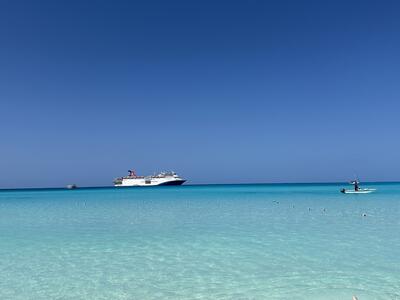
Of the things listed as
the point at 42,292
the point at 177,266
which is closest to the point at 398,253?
the point at 177,266

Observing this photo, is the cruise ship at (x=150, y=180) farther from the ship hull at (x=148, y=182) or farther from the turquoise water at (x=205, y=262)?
the turquoise water at (x=205, y=262)

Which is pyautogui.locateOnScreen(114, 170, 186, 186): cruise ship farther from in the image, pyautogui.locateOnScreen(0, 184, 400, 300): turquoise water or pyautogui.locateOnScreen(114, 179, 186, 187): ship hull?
pyautogui.locateOnScreen(0, 184, 400, 300): turquoise water

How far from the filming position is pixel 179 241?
17766mm

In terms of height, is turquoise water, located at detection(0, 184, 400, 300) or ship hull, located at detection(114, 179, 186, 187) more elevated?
ship hull, located at detection(114, 179, 186, 187)

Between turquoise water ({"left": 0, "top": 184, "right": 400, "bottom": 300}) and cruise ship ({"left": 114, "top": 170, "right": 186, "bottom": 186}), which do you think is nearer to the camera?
turquoise water ({"left": 0, "top": 184, "right": 400, "bottom": 300})

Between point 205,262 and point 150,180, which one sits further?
point 150,180

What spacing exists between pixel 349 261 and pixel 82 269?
949 cm

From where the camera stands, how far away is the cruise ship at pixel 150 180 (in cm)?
15000

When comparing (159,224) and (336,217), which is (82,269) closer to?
(159,224)

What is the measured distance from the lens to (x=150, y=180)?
494 feet

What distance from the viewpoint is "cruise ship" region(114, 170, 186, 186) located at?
150000mm

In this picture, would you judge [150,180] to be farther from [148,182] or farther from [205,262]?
[205,262]

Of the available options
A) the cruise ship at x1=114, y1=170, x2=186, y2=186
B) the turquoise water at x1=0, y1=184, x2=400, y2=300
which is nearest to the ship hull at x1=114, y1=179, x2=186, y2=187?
the cruise ship at x1=114, y1=170, x2=186, y2=186

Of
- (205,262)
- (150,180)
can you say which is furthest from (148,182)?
(205,262)
